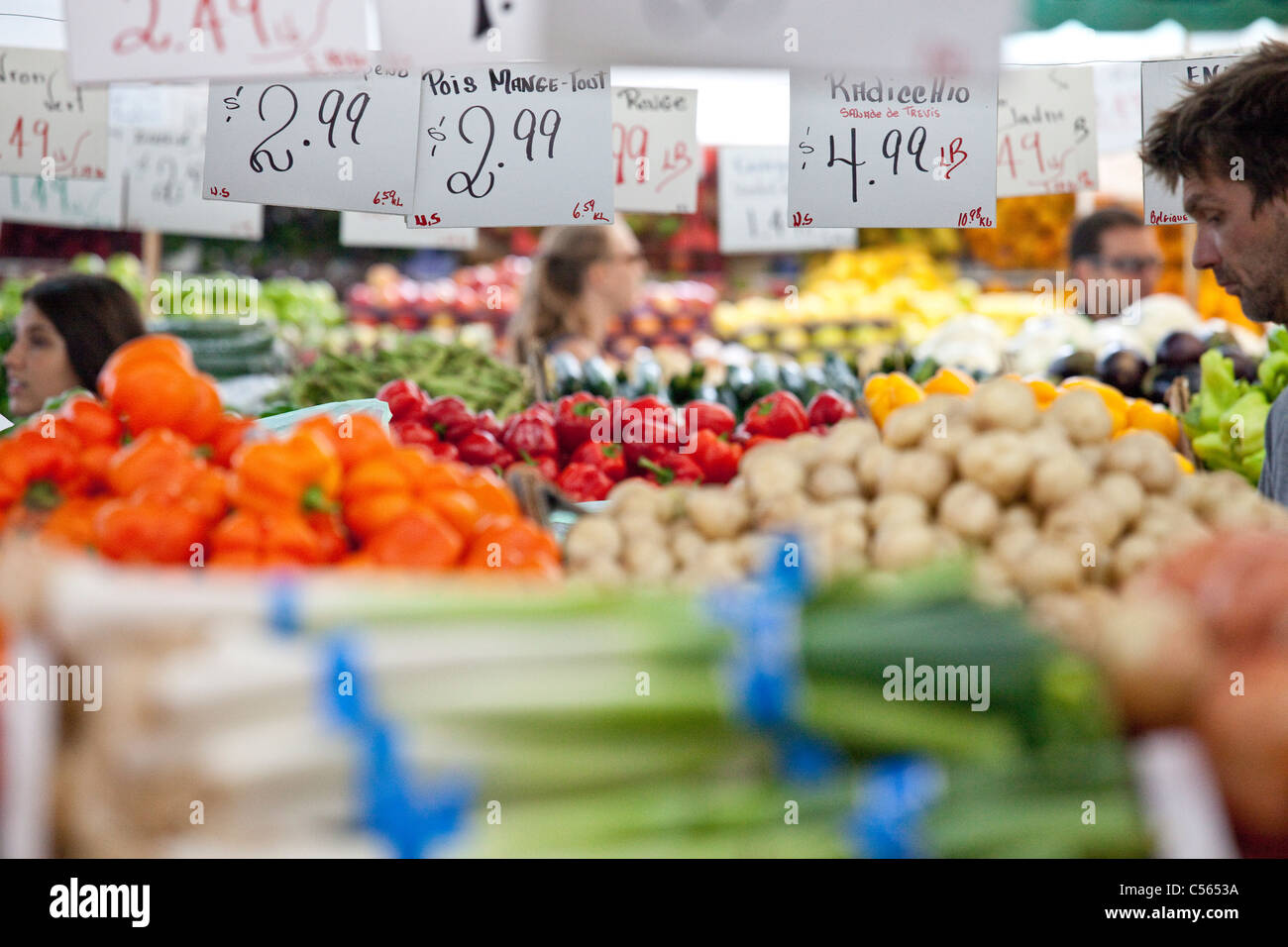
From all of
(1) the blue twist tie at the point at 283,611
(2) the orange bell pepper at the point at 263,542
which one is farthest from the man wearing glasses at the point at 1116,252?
(1) the blue twist tie at the point at 283,611

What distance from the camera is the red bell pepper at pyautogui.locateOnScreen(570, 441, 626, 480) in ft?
13.6

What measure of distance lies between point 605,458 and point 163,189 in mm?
2667

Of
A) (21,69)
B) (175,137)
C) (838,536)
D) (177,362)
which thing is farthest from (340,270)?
(838,536)

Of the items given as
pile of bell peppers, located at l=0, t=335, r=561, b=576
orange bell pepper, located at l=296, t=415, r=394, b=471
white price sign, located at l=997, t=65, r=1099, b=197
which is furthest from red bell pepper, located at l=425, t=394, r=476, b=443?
white price sign, located at l=997, t=65, r=1099, b=197

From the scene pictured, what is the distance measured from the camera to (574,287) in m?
7.39

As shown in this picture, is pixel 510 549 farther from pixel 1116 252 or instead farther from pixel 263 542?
pixel 1116 252

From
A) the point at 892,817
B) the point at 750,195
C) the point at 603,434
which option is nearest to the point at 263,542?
the point at 892,817

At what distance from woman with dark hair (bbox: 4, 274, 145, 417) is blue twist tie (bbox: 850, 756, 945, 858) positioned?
4.88 m

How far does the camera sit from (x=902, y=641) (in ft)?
4.66

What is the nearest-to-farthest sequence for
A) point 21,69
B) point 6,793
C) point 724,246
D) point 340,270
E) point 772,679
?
point 6,793
point 772,679
point 21,69
point 724,246
point 340,270

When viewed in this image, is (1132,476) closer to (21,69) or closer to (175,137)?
(21,69)

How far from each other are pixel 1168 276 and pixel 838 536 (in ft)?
26.0

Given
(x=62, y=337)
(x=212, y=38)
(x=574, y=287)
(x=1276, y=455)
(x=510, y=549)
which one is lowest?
(x=510, y=549)

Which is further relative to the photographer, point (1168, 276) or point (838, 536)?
point (1168, 276)
